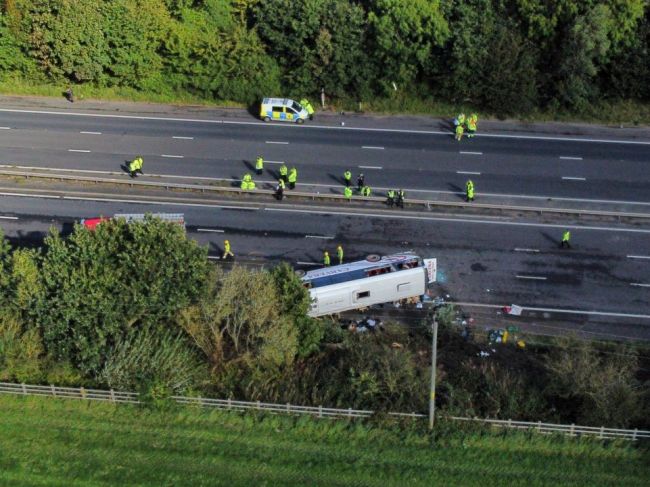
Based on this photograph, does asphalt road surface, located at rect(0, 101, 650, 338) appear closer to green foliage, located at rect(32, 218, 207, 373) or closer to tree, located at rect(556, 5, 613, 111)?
tree, located at rect(556, 5, 613, 111)

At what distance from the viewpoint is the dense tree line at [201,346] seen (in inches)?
1199

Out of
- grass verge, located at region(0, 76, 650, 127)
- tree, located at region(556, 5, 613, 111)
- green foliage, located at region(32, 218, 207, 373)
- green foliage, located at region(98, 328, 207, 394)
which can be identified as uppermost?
tree, located at region(556, 5, 613, 111)

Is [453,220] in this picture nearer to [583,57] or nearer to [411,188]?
[411,188]

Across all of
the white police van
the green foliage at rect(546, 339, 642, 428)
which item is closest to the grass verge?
the white police van

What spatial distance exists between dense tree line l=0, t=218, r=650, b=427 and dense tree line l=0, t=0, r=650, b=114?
20.9m

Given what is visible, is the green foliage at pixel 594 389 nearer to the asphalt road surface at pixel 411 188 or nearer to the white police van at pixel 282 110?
the asphalt road surface at pixel 411 188

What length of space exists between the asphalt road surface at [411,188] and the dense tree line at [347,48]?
10.4 feet

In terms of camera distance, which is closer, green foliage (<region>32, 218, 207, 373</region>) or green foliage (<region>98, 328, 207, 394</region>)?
green foliage (<region>98, 328, 207, 394</region>)

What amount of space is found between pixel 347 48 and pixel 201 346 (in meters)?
24.6

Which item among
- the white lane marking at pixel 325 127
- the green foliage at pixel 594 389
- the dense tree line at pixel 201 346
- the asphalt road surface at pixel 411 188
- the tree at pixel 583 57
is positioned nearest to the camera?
the green foliage at pixel 594 389

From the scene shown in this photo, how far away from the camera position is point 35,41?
51.0m

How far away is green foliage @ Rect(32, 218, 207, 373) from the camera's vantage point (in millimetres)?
30875

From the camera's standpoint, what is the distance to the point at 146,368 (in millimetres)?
30812

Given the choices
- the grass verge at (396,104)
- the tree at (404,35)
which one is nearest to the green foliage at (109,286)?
the grass verge at (396,104)
